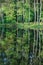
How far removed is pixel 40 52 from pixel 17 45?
1.02 feet

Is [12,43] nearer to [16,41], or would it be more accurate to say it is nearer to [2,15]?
[16,41]

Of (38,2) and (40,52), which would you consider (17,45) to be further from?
(38,2)

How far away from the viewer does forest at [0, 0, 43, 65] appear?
4840mm

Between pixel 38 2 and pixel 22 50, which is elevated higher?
pixel 38 2

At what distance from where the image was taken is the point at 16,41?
489 centimetres

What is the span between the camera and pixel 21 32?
487 centimetres

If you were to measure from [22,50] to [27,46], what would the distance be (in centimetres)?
8

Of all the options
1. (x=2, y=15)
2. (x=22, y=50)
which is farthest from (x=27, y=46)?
(x=2, y=15)

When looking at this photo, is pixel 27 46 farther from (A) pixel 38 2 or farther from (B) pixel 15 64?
(A) pixel 38 2

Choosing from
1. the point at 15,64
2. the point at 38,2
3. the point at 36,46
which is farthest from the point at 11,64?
the point at 38,2

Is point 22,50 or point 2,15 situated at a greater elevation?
point 2,15

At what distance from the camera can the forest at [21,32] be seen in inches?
191

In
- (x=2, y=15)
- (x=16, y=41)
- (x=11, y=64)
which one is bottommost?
(x=11, y=64)

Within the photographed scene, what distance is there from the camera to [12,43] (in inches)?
192
